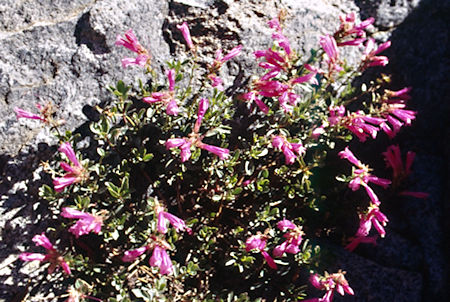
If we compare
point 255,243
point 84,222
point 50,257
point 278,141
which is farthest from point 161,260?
point 278,141

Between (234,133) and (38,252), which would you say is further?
(234,133)

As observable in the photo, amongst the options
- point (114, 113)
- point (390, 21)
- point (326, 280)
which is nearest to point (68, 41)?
point (114, 113)

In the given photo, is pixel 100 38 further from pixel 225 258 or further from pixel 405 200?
pixel 405 200

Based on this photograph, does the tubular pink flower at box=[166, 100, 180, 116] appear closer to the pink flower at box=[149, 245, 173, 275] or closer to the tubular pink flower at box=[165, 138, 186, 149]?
the tubular pink flower at box=[165, 138, 186, 149]

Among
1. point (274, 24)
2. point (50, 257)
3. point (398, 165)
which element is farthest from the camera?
point (398, 165)

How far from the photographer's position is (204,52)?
3.35m

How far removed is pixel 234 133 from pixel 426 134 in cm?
178

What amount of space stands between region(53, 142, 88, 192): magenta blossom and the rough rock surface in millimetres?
385

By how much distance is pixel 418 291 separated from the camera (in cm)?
338

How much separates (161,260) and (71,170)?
741mm

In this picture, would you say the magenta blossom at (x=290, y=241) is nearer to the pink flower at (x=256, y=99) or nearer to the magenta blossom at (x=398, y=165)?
the pink flower at (x=256, y=99)

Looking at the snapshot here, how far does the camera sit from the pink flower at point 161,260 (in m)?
2.55

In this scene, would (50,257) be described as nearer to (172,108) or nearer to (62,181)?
(62,181)

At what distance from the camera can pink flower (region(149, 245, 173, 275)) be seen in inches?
101
